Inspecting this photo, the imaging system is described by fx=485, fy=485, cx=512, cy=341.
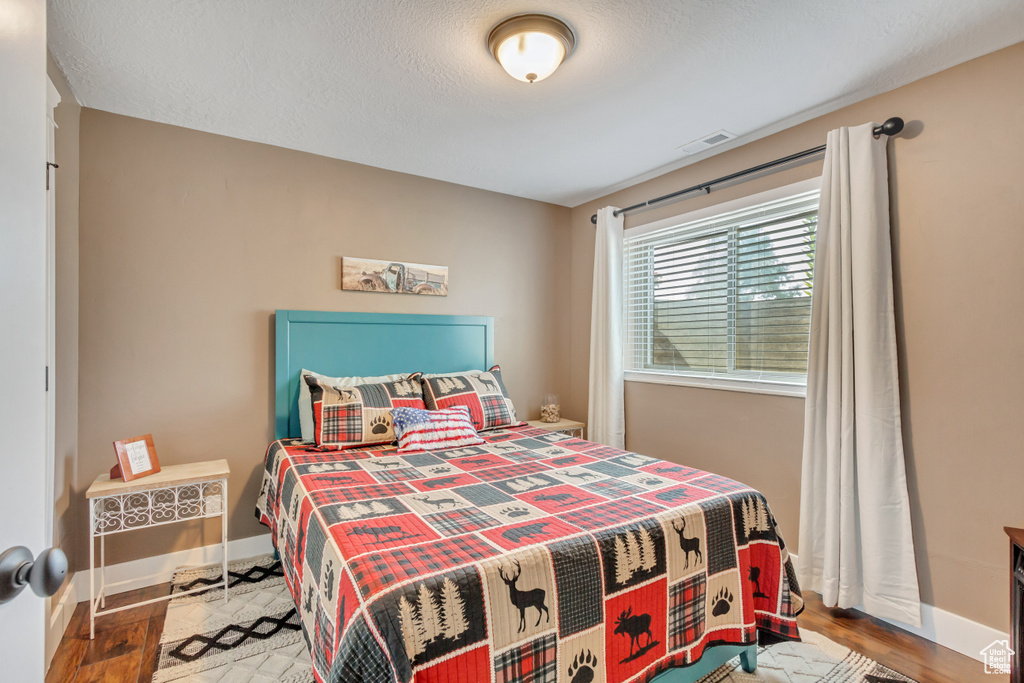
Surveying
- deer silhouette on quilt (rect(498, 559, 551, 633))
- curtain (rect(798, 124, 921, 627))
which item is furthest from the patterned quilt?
curtain (rect(798, 124, 921, 627))

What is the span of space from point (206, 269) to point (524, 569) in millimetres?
2532

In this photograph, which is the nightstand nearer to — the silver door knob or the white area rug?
the white area rug

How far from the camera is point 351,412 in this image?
273 cm

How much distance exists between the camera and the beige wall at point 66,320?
2.18 metres

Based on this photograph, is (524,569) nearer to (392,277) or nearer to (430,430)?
(430,430)

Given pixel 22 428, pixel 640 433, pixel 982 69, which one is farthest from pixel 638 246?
pixel 22 428

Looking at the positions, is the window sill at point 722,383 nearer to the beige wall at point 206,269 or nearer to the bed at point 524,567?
the bed at point 524,567

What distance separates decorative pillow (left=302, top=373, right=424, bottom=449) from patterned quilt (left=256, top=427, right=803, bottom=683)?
352mm

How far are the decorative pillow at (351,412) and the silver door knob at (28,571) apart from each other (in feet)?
6.73

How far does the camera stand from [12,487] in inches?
24.3

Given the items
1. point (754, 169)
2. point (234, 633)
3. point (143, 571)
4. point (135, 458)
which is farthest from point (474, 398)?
point (754, 169)

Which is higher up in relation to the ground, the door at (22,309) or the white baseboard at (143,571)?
the door at (22,309)

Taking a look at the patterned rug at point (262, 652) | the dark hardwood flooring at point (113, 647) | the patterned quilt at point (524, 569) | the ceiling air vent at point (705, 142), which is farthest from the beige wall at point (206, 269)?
the ceiling air vent at point (705, 142)

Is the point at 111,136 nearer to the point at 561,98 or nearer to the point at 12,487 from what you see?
the point at 561,98
